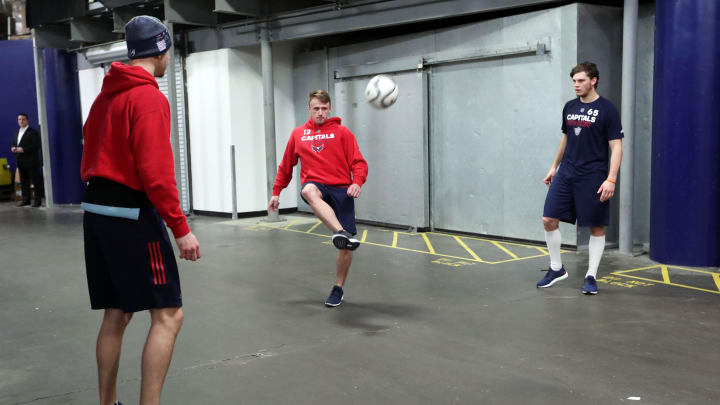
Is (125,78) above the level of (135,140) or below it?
above

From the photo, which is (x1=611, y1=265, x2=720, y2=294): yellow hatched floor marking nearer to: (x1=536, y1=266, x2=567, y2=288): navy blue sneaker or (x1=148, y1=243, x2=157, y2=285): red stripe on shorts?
(x1=536, y1=266, x2=567, y2=288): navy blue sneaker

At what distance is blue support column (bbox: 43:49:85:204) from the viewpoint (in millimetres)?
14836

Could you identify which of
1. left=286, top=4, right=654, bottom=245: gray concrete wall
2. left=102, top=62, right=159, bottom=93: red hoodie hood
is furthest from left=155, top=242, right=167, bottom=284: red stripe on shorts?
left=286, top=4, right=654, bottom=245: gray concrete wall

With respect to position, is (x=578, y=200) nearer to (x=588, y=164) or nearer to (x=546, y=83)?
(x=588, y=164)

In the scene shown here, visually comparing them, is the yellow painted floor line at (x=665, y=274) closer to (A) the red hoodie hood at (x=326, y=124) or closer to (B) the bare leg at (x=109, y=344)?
(A) the red hoodie hood at (x=326, y=124)

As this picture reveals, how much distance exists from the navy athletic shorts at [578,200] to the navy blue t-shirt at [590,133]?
0.07 meters

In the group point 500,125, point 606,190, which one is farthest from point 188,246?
point 500,125

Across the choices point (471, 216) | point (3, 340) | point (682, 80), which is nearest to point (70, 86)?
point (471, 216)

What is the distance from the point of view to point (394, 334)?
16.0ft

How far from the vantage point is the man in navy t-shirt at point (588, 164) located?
5.89 meters

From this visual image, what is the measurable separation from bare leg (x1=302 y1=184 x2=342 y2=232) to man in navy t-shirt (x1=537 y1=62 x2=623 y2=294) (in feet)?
6.40

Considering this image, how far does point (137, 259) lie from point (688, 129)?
230 inches

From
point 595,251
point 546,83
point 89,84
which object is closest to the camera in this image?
point 595,251

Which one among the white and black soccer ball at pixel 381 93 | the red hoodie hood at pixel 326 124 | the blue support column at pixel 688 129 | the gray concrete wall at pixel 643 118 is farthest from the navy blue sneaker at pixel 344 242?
the gray concrete wall at pixel 643 118
